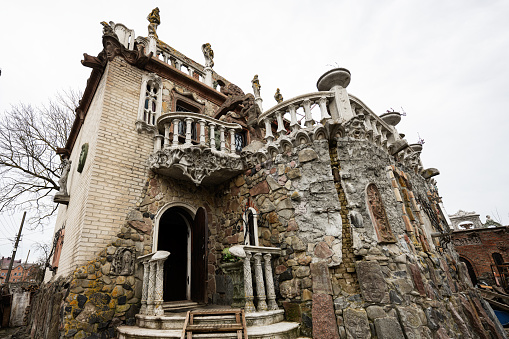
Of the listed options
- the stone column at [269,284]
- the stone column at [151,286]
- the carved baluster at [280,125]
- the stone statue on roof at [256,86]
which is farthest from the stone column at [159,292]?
the stone statue on roof at [256,86]

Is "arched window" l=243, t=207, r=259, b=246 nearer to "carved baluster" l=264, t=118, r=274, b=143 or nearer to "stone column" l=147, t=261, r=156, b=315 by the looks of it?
"carved baluster" l=264, t=118, r=274, b=143

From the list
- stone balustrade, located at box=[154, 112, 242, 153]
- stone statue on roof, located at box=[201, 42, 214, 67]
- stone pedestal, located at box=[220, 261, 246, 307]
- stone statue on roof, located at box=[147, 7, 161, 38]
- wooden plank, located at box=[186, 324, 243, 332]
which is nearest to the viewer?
wooden plank, located at box=[186, 324, 243, 332]

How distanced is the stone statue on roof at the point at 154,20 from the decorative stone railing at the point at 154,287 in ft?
26.3

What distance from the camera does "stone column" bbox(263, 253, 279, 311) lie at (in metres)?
4.93

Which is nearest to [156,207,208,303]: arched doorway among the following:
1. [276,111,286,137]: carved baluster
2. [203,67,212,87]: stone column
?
[276,111,286,137]: carved baluster

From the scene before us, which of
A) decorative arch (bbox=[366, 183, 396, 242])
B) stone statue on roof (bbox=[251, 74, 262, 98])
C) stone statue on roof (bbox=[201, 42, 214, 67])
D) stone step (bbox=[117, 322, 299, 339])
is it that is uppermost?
stone statue on roof (bbox=[201, 42, 214, 67])

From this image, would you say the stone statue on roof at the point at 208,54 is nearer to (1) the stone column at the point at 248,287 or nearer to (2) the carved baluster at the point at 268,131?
(2) the carved baluster at the point at 268,131

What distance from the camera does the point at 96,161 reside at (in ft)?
19.1

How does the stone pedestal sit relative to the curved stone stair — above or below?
above

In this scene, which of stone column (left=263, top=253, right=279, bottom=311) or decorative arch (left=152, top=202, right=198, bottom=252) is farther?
decorative arch (left=152, top=202, right=198, bottom=252)

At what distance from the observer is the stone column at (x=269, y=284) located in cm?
493

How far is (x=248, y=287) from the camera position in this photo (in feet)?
15.6

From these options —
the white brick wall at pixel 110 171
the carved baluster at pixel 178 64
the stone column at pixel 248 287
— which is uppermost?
the carved baluster at pixel 178 64

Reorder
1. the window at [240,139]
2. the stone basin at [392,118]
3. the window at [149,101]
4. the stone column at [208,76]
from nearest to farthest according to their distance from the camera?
the window at [149,101]
the stone basin at [392,118]
the window at [240,139]
the stone column at [208,76]
